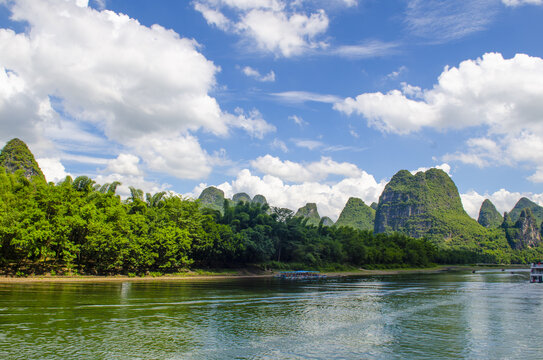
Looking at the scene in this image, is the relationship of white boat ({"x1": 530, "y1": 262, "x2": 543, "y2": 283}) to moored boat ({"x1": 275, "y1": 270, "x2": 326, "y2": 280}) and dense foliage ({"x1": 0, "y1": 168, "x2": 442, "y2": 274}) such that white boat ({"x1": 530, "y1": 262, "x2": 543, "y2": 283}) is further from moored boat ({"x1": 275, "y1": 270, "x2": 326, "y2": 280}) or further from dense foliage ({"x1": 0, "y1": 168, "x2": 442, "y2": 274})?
dense foliage ({"x1": 0, "y1": 168, "x2": 442, "y2": 274})

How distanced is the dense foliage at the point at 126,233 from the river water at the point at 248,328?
13.0m

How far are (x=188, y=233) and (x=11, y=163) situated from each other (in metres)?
54.3

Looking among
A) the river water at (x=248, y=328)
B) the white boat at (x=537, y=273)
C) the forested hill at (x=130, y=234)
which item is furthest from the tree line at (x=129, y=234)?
the white boat at (x=537, y=273)

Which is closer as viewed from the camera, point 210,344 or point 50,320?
point 210,344

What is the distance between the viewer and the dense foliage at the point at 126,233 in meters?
45.1

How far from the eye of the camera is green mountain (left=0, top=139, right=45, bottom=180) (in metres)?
90.2

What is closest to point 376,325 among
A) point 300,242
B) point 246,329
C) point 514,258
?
point 246,329

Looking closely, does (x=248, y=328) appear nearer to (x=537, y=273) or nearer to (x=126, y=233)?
(x=126, y=233)

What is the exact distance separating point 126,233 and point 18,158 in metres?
54.3

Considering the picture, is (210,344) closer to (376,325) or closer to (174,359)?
(174,359)

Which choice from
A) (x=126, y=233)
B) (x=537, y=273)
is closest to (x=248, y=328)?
(x=126, y=233)

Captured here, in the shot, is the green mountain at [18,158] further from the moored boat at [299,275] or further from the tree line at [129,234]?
the moored boat at [299,275]

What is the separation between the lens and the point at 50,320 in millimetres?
21016

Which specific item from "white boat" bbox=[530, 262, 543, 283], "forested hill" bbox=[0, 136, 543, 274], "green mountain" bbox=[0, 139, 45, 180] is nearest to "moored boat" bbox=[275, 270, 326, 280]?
"forested hill" bbox=[0, 136, 543, 274]
